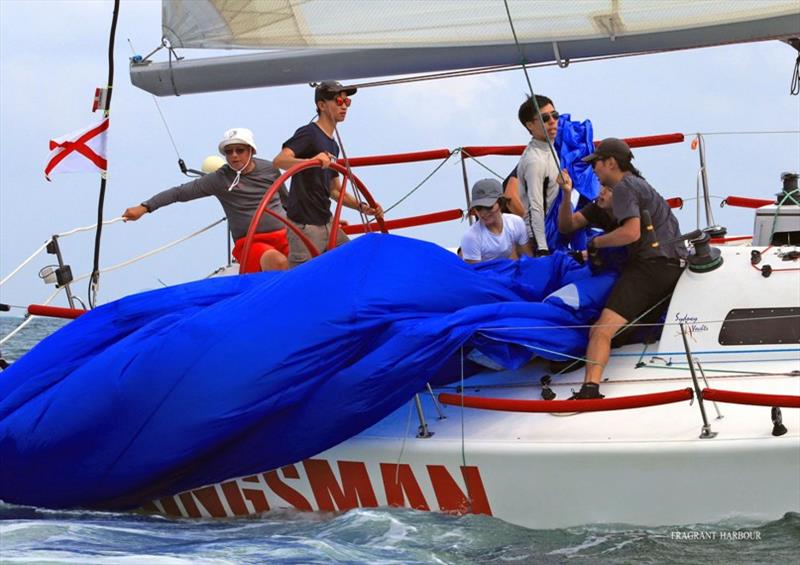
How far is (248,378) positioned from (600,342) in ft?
5.40

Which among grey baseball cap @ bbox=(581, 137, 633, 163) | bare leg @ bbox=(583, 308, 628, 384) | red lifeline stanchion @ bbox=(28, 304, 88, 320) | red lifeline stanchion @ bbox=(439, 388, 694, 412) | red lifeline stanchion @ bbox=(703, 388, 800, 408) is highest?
grey baseball cap @ bbox=(581, 137, 633, 163)

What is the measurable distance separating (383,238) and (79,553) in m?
2.15

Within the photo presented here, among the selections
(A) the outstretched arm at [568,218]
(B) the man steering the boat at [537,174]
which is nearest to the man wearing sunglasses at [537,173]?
(B) the man steering the boat at [537,174]

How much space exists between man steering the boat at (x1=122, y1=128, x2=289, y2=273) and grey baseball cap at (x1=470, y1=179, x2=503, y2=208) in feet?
4.57

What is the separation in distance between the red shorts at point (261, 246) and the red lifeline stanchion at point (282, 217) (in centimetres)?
27

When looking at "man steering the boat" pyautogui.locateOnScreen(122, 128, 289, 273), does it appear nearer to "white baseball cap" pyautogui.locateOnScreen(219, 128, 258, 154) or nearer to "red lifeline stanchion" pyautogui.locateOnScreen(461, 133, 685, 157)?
"white baseball cap" pyautogui.locateOnScreen(219, 128, 258, 154)

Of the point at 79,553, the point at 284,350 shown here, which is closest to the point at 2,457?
the point at 79,553

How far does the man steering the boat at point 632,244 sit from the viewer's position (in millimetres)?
6508

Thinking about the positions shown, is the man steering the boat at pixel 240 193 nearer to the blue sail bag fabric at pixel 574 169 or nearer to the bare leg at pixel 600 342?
the blue sail bag fabric at pixel 574 169

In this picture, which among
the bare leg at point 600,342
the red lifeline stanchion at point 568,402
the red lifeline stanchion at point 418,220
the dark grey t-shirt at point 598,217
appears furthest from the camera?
the red lifeline stanchion at point 418,220

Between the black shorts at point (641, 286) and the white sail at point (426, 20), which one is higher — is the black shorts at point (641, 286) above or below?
below

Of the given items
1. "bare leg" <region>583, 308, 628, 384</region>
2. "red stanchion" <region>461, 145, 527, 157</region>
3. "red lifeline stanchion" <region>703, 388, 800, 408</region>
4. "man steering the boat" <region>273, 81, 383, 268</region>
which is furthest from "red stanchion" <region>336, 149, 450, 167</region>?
"red lifeline stanchion" <region>703, 388, 800, 408</region>

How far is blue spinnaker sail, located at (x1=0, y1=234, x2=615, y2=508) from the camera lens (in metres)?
6.04

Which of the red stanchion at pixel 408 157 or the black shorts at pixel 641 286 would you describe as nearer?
the black shorts at pixel 641 286
